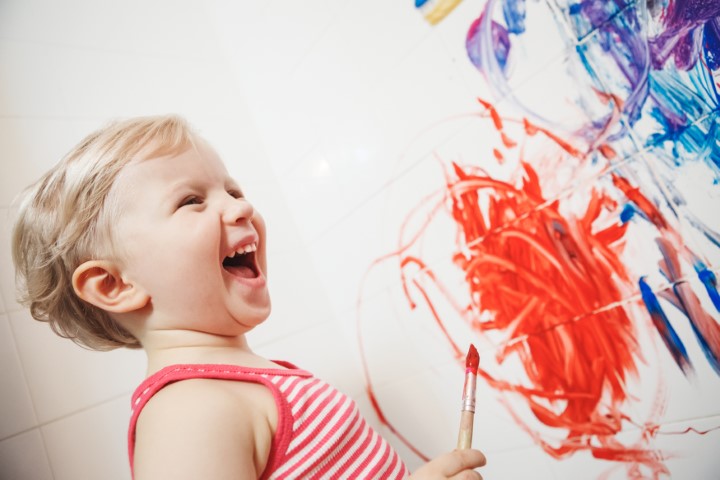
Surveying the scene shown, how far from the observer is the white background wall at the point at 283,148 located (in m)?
0.69

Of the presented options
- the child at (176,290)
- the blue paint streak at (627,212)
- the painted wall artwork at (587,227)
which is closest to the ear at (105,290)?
the child at (176,290)

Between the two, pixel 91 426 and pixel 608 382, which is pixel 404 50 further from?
pixel 91 426

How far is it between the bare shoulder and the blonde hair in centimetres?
21

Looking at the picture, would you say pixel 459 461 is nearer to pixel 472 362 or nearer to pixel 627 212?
pixel 472 362

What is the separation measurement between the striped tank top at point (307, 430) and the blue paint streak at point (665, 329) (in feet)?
1.25

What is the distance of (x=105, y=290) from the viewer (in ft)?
1.66

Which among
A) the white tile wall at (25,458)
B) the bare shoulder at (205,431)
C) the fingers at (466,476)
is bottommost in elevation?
the fingers at (466,476)

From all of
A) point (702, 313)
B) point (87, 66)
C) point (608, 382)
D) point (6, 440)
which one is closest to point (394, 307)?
point (608, 382)

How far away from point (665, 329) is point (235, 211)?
0.58 meters

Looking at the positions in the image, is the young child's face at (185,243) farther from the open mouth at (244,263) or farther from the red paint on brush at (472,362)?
the red paint on brush at (472,362)

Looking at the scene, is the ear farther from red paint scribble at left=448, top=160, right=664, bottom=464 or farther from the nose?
red paint scribble at left=448, top=160, right=664, bottom=464

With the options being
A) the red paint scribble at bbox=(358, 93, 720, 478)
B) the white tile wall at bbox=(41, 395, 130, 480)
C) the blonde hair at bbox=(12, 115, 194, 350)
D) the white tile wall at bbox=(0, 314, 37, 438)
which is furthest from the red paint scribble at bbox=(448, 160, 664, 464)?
the white tile wall at bbox=(0, 314, 37, 438)

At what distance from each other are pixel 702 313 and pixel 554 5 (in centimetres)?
46

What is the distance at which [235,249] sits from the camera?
0.55 metres
